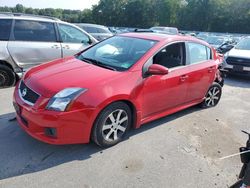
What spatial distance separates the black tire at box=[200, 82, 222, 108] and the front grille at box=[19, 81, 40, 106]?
3.57 metres

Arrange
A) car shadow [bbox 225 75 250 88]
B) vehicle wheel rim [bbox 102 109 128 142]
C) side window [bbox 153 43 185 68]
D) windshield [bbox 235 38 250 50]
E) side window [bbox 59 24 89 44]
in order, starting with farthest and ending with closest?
windshield [bbox 235 38 250 50] < car shadow [bbox 225 75 250 88] < side window [bbox 59 24 89 44] < side window [bbox 153 43 185 68] < vehicle wheel rim [bbox 102 109 128 142]

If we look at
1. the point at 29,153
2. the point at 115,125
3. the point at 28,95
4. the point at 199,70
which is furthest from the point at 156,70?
the point at 29,153

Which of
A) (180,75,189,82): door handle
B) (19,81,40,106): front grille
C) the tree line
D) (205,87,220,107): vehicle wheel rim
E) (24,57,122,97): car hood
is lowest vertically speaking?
(205,87,220,107): vehicle wheel rim

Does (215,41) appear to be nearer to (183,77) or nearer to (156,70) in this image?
(183,77)

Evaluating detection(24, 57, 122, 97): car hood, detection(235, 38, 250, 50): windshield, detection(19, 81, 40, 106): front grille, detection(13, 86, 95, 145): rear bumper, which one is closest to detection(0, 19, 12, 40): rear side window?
detection(24, 57, 122, 97): car hood

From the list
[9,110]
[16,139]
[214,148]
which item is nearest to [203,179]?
[214,148]

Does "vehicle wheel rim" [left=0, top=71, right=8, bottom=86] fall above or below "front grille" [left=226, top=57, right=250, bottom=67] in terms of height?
below

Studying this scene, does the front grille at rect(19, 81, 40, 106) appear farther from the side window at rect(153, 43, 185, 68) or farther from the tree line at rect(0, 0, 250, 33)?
the tree line at rect(0, 0, 250, 33)

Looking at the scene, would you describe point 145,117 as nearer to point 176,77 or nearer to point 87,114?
point 176,77

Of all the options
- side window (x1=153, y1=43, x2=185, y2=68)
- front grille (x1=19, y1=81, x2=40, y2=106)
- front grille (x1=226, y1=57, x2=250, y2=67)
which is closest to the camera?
front grille (x1=19, y1=81, x2=40, y2=106)

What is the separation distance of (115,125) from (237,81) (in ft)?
21.2

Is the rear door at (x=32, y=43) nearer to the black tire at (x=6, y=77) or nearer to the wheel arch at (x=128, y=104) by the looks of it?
the black tire at (x=6, y=77)

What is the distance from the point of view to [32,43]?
6234mm

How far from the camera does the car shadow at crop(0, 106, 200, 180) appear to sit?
3.16 meters
